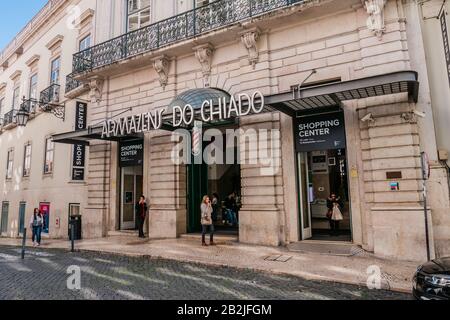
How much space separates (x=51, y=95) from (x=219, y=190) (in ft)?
37.5

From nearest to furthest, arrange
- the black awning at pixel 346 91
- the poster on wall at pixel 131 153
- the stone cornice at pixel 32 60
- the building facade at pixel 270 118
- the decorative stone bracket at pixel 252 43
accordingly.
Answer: the black awning at pixel 346 91 < the building facade at pixel 270 118 < the decorative stone bracket at pixel 252 43 < the poster on wall at pixel 131 153 < the stone cornice at pixel 32 60

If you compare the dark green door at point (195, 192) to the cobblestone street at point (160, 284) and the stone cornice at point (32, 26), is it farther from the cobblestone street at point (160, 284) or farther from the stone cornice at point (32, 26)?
the stone cornice at point (32, 26)

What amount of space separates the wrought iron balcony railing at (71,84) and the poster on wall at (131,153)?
16.1 feet

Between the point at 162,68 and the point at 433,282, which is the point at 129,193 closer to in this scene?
the point at 162,68

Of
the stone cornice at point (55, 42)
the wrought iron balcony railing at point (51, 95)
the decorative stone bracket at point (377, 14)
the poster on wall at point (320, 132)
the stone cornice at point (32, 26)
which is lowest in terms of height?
the poster on wall at point (320, 132)

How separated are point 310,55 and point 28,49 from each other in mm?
21654

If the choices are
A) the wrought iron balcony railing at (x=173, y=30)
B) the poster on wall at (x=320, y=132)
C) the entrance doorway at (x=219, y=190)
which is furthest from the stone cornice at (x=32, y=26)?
the poster on wall at (x=320, y=132)

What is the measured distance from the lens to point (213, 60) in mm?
12391

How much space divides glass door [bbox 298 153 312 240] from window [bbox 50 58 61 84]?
15752mm

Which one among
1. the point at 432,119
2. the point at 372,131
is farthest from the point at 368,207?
the point at 432,119

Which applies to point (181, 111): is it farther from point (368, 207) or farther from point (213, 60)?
point (368, 207)

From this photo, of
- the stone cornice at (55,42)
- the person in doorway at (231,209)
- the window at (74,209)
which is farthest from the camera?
the stone cornice at (55,42)

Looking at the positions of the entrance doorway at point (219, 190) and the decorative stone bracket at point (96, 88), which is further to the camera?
the decorative stone bracket at point (96, 88)

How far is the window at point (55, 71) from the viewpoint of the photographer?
64.0 ft
